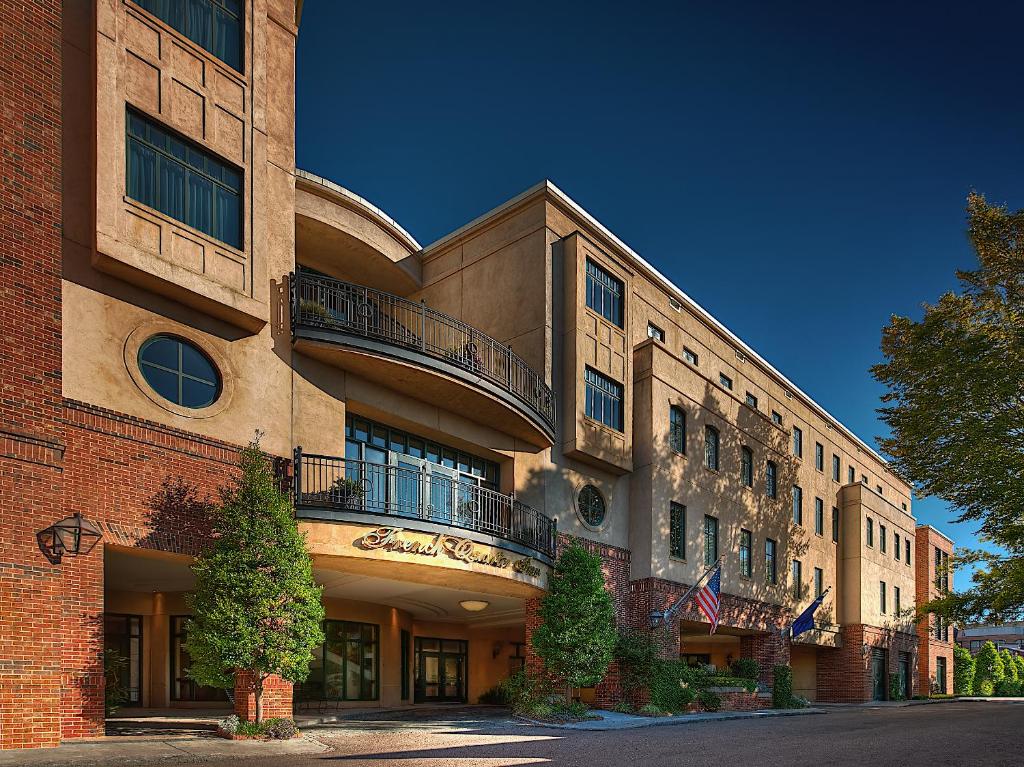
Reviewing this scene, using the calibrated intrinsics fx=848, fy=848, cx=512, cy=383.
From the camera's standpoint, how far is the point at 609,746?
1513cm

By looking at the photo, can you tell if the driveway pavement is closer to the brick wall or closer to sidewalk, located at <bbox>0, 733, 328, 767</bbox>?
sidewalk, located at <bbox>0, 733, 328, 767</bbox>

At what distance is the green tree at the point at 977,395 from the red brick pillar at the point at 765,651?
7.87 m

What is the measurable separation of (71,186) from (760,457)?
26991 millimetres

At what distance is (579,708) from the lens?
20.9 m

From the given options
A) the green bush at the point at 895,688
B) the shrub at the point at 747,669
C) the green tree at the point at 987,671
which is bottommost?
the green tree at the point at 987,671

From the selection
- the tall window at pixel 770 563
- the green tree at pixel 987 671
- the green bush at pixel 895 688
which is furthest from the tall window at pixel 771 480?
the green tree at pixel 987 671

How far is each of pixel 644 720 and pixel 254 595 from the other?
38.5ft

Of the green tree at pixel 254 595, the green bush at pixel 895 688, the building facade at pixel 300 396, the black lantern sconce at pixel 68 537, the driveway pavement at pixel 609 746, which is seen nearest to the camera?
the driveway pavement at pixel 609 746

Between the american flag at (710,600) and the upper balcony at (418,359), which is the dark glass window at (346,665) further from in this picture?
the american flag at (710,600)

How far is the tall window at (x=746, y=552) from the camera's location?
31938mm

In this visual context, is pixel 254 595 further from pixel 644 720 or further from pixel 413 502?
pixel 644 720

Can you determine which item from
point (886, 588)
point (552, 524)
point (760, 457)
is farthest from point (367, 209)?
point (886, 588)

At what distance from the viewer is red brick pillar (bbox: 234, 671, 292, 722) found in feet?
48.5

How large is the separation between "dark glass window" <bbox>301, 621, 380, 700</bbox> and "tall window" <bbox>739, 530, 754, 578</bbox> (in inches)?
575
